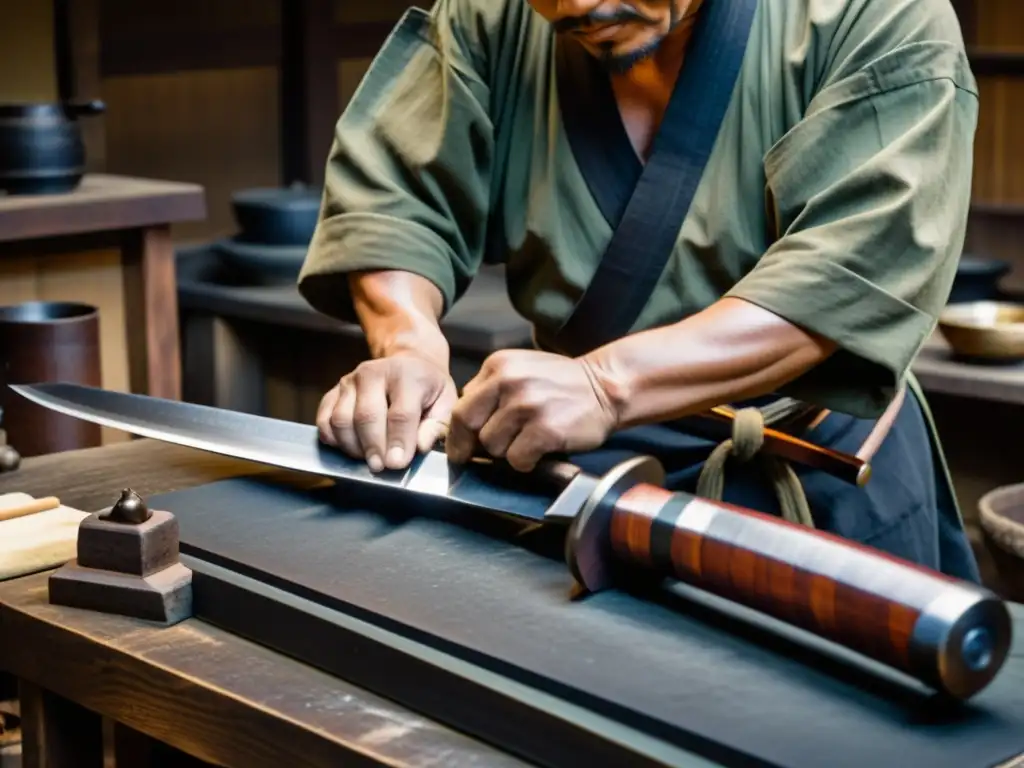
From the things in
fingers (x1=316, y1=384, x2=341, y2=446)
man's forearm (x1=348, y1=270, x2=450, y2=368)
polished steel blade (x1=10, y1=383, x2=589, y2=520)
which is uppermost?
man's forearm (x1=348, y1=270, x2=450, y2=368)

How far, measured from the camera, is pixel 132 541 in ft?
5.05

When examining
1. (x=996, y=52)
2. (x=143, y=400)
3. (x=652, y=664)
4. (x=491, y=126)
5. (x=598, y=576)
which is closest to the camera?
(x=652, y=664)

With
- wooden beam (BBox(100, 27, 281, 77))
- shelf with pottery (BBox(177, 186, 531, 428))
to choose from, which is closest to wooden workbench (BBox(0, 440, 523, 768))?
shelf with pottery (BBox(177, 186, 531, 428))

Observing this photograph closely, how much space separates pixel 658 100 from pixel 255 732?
1.00 meters

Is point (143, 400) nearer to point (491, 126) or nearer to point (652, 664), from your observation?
point (491, 126)

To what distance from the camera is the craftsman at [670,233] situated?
5.68ft

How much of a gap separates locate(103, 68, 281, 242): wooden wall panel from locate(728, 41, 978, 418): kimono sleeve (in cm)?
322

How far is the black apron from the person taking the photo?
6.26ft

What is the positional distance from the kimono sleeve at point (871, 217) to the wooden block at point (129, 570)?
67cm

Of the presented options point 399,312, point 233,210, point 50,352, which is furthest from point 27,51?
point 399,312

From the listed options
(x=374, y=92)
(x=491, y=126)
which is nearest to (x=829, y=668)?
(x=491, y=126)

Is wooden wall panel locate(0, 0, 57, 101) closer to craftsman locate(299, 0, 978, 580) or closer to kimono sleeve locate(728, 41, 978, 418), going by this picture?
craftsman locate(299, 0, 978, 580)

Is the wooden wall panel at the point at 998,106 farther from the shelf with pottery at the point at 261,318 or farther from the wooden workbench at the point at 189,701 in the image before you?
the wooden workbench at the point at 189,701

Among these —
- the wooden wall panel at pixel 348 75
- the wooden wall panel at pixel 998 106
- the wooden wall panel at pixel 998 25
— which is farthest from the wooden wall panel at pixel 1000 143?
the wooden wall panel at pixel 348 75
